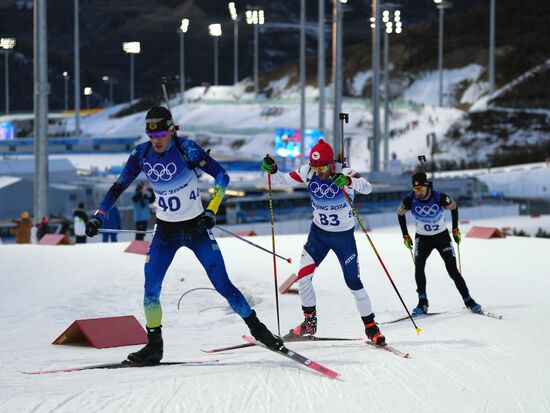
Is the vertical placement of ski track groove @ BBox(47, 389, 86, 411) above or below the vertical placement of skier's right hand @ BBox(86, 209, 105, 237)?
below

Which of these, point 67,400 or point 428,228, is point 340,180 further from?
point 67,400

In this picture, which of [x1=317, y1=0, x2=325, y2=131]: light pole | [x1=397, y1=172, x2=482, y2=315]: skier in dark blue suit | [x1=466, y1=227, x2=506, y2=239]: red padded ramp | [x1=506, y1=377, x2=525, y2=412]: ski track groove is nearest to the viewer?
[x1=506, y1=377, x2=525, y2=412]: ski track groove

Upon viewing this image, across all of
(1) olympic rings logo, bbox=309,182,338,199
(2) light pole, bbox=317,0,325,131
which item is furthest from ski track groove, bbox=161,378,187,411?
(2) light pole, bbox=317,0,325,131

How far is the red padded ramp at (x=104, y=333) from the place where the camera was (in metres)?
10.6

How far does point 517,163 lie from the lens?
7088 cm

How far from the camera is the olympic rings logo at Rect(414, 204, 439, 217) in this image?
12.5 meters

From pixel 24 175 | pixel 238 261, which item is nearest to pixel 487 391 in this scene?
pixel 238 261

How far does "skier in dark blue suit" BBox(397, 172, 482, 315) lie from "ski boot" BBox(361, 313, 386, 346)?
9.12ft

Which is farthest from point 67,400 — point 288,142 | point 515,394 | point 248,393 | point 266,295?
point 288,142

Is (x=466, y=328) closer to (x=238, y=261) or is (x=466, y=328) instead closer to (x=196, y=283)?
(x=196, y=283)

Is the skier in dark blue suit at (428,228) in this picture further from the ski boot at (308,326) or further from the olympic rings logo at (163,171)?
the olympic rings logo at (163,171)

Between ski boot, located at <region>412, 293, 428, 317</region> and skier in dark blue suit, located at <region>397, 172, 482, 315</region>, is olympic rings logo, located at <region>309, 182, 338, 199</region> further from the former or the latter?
ski boot, located at <region>412, 293, 428, 317</region>

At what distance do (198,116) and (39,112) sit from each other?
2985 inches

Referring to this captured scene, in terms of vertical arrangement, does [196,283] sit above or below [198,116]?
below
